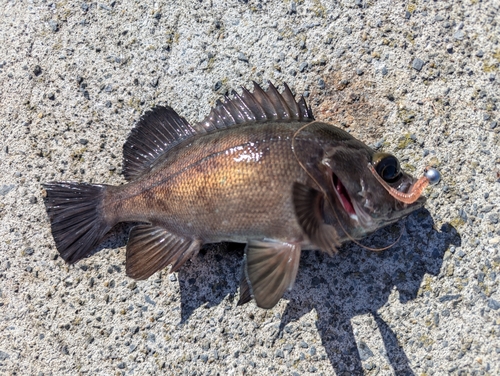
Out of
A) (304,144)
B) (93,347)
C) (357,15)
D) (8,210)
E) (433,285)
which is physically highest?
(357,15)

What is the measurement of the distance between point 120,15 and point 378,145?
77.6 inches

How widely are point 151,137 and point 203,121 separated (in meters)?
0.36

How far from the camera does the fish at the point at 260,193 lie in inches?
91.1

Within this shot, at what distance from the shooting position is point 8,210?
120 inches

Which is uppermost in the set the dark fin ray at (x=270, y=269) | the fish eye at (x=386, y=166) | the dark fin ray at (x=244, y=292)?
the fish eye at (x=386, y=166)

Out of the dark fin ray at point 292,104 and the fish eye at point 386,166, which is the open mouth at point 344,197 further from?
the dark fin ray at point 292,104

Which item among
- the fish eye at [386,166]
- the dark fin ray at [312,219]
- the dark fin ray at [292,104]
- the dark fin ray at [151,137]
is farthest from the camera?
the dark fin ray at [151,137]

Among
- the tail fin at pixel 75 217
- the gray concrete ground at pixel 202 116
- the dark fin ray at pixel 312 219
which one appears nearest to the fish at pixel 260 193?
the dark fin ray at pixel 312 219

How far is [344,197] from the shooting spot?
237 centimetres

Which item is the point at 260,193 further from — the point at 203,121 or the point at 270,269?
the point at 203,121

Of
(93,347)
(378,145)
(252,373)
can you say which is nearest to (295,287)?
(252,373)

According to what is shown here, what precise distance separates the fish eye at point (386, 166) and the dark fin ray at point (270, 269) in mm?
588

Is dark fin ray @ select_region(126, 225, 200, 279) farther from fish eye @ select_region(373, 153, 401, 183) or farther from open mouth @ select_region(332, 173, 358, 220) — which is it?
fish eye @ select_region(373, 153, 401, 183)

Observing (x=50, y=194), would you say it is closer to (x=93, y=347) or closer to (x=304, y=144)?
(x=93, y=347)
